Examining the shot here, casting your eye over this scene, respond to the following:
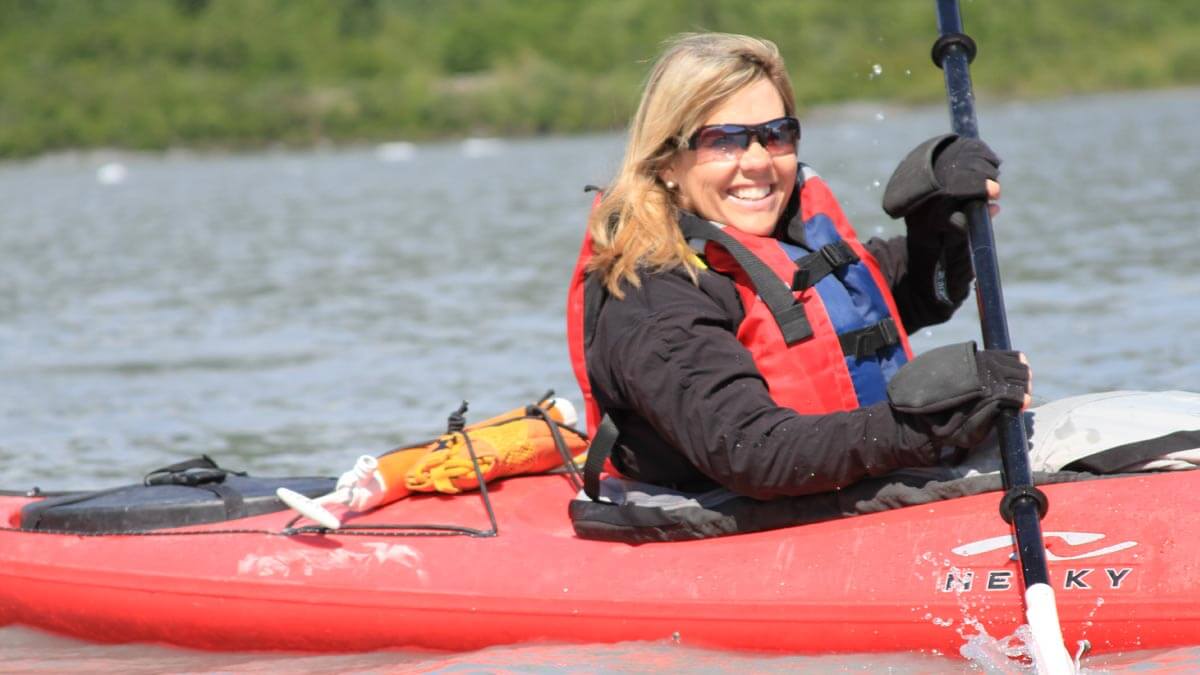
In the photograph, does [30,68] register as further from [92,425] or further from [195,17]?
[92,425]

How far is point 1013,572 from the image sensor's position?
290 cm

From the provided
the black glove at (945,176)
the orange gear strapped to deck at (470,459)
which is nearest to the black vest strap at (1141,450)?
the black glove at (945,176)

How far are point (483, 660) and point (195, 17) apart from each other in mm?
61969

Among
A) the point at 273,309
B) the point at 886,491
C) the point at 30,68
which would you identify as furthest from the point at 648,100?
the point at 30,68

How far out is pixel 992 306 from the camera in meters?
3.03

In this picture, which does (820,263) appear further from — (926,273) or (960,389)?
(960,389)

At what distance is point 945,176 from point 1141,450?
2.08 ft

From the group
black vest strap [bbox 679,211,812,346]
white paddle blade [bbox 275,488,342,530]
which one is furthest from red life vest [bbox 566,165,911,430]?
white paddle blade [bbox 275,488,342,530]

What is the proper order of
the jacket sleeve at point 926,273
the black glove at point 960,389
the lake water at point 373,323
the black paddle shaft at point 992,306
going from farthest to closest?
the lake water at point 373,323 → the jacket sleeve at point 926,273 → the black paddle shaft at point 992,306 → the black glove at point 960,389

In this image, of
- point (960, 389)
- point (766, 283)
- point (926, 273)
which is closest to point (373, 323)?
point (926, 273)

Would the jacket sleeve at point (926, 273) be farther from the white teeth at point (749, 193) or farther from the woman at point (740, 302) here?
the white teeth at point (749, 193)

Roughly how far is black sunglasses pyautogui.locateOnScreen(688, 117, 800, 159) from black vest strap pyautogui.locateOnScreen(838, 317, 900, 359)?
1.27 ft

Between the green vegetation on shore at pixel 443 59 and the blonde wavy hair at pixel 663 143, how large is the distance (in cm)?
3791

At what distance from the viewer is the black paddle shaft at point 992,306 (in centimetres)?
283
